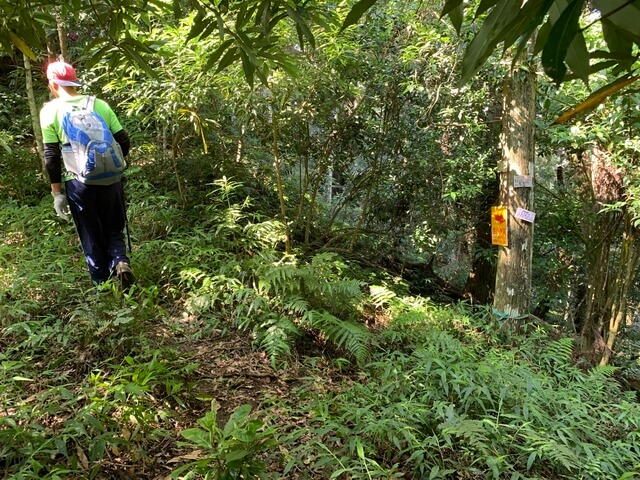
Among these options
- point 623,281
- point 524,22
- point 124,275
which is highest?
point 524,22

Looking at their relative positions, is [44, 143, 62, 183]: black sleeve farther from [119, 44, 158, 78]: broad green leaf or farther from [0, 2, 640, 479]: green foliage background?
[119, 44, 158, 78]: broad green leaf

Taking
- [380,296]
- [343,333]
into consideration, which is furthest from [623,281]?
[343,333]

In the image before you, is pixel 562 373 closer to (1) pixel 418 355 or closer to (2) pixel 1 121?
(1) pixel 418 355

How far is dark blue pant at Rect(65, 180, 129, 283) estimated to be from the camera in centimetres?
342

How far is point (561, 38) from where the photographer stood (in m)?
0.54

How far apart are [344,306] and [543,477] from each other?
80.8 inches

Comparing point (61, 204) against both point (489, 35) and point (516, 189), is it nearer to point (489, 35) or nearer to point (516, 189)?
point (489, 35)

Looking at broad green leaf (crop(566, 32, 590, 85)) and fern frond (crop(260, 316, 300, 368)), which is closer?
broad green leaf (crop(566, 32, 590, 85))

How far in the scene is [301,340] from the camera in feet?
11.6

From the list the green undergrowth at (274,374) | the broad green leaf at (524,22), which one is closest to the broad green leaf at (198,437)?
the green undergrowth at (274,374)

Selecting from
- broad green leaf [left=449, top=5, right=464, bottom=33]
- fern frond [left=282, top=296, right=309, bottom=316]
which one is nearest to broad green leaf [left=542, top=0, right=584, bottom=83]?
broad green leaf [left=449, top=5, right=464, bottom=33]

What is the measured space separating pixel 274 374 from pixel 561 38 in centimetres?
288

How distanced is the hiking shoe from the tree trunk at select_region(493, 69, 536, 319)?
3.50m

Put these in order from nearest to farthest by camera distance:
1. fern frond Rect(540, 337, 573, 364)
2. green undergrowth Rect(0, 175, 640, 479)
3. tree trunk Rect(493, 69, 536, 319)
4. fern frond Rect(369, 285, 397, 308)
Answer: green undergrowth Rect(0, 175, 640, 479)
fern frond Rect(540, 337, 573, 364)
tree trunk Rect(493, 69, 536, 319)
fern frond Rect(369, 285, 397, 308)
